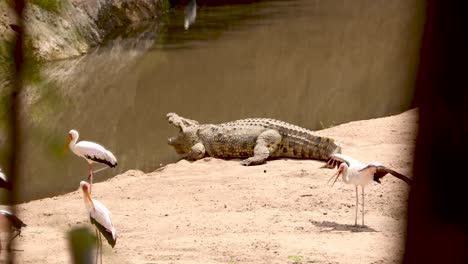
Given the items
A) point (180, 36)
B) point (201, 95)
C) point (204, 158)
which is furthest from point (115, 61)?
point (204, 158)

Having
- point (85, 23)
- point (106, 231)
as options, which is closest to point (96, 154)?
point (106, 231)

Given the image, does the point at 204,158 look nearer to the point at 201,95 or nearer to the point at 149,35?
the point at 201,95

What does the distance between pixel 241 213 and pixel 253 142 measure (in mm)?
2416

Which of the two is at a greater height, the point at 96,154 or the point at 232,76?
the point at 232,76

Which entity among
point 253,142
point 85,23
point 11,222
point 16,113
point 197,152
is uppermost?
point 85,23

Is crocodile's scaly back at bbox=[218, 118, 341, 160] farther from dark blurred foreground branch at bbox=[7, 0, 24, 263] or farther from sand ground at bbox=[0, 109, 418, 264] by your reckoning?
dark blurred foreground branch at bbox=[7, 0, 24, 263]

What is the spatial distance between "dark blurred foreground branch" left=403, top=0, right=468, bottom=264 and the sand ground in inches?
95.1

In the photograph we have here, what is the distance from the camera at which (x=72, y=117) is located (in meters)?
11.2

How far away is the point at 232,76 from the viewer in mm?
13680

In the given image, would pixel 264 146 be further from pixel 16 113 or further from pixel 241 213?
pixel 16 113

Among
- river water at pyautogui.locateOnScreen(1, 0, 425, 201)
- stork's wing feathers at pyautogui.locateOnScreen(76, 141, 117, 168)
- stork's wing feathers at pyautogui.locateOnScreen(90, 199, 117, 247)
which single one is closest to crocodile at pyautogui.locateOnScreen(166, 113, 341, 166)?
river water at pyautogui.locateOnScreen(1, 0, 425, 201)

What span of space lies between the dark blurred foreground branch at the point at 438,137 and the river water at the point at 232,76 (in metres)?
5.98

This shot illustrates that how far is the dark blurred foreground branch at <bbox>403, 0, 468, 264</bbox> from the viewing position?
→ 5.20ft

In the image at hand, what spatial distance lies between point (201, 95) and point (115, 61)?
399cm
